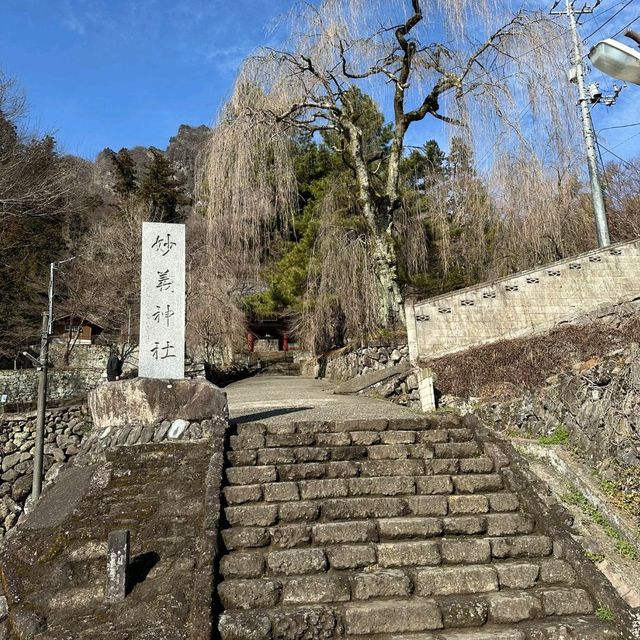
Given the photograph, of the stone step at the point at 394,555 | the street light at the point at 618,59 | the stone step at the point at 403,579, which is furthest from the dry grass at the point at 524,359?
the street light at the point at 618,59

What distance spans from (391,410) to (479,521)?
423 centimetres

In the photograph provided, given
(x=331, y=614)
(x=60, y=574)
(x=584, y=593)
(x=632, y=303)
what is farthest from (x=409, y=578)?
(x=632, y=303)

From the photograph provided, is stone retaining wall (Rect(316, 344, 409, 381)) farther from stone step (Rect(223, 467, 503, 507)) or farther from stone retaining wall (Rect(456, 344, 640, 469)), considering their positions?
stone step (Rect(223, 467, 503, 507))

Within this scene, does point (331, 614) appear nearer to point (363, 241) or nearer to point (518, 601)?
point (518, 601)

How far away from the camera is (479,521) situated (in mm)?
4453

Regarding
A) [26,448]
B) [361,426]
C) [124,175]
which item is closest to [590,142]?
[361,426]

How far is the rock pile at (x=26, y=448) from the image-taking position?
1088cm

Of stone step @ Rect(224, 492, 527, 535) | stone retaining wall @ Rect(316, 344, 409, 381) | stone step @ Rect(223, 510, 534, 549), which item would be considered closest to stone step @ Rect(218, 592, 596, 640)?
stone step @ Rect(223, 510, 534, 549)

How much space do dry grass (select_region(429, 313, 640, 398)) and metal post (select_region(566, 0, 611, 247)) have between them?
356 cm

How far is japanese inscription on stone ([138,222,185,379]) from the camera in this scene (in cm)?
638

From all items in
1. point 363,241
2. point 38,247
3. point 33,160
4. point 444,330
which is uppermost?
point 33,160

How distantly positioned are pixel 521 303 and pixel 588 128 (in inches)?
239

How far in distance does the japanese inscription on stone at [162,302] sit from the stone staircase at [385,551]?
1466 millimetres

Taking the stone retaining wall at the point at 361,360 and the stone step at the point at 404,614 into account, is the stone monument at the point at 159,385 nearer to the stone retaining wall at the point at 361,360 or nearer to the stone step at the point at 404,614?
the stone step at the point at 404,614
